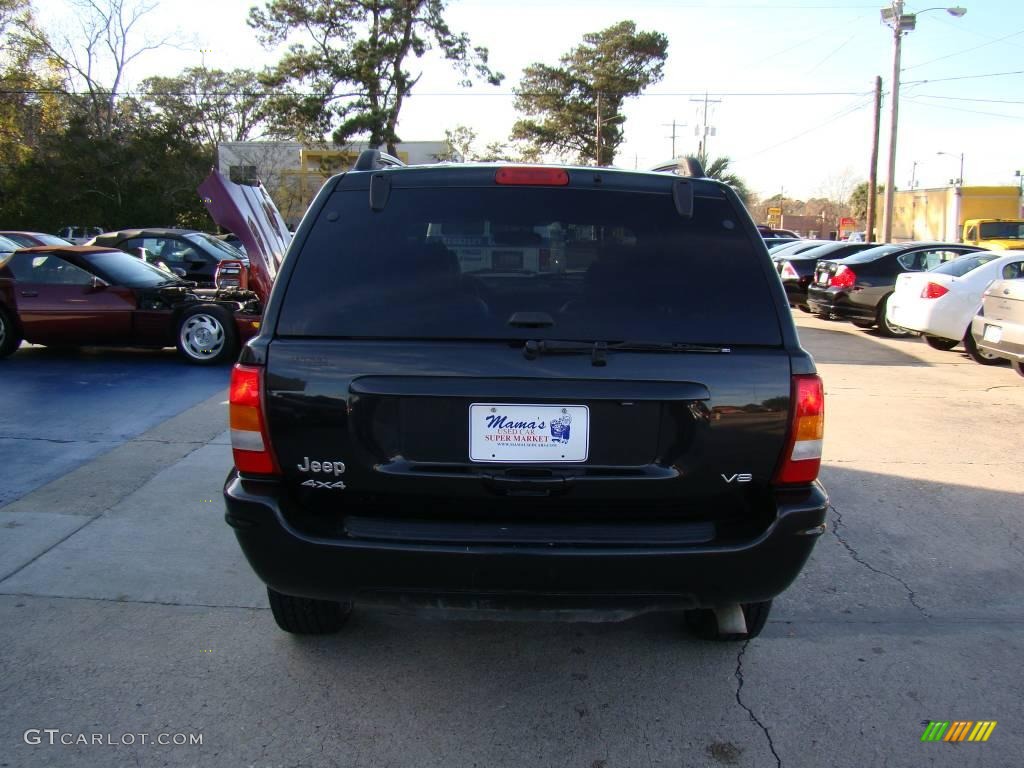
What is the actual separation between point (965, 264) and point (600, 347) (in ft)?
36.1

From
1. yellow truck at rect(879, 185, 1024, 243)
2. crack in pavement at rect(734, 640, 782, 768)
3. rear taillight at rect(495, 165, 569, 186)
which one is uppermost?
yellow truck at rect(879, 185, 1024, 243)

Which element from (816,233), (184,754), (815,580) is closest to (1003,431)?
(815,580)

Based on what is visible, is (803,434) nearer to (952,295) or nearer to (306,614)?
(306,614)

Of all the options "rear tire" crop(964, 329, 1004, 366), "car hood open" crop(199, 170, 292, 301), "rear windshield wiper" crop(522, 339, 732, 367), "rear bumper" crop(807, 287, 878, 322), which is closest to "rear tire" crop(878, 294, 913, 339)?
"rear bumper" crop(807, 287, 878, 322)

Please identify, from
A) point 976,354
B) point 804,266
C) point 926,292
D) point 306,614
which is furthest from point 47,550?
point 804,266

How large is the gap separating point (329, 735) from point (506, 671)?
759 mm

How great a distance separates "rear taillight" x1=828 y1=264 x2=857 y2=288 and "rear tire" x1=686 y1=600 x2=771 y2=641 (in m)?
12.1

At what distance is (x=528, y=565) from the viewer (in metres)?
2.63

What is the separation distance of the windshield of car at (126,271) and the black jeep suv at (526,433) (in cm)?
836

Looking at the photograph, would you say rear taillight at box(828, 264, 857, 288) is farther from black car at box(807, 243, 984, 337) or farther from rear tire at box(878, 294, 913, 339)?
rear tire at box(878, 294, 913, 339)

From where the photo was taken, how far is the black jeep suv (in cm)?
266

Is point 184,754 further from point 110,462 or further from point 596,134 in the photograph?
point 596,134

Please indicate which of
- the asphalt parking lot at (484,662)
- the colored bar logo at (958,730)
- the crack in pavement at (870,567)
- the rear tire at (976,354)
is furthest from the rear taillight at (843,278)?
the colored bar logo at (958,730)

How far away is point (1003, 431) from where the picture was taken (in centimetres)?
728
